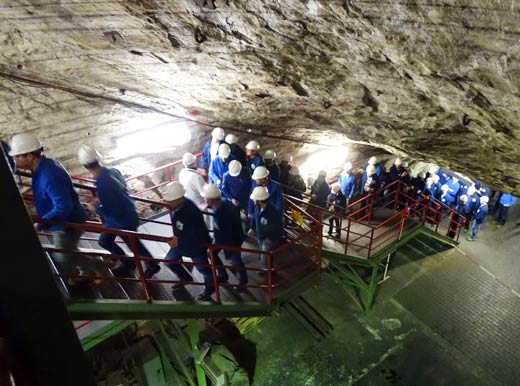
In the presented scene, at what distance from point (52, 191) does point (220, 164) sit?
3874 mm

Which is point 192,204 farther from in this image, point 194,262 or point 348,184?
point 348,184

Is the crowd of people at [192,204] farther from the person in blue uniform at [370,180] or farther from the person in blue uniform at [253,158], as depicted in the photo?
the person in blue uniform at [370,180]

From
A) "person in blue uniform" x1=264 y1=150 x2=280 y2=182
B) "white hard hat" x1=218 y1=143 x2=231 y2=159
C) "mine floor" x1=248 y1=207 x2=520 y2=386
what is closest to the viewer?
"white hard hat" x1=218 y1=143 x2=231 y2=159

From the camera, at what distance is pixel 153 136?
8.98m

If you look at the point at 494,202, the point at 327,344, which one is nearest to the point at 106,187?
the point at 327,344

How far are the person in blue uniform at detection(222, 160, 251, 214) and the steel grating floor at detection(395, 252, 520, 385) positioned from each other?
19.6 feet

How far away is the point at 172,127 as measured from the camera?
9109 mm

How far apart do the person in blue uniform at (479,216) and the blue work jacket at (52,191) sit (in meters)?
12.2

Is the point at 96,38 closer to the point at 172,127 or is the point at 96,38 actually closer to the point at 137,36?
the point at 137,36

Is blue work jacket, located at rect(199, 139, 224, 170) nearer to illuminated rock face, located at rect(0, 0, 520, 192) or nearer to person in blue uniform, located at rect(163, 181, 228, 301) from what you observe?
illuminated rock face, located at rect(0, 0, 520, 192)

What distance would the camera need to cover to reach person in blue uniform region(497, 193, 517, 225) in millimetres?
12867

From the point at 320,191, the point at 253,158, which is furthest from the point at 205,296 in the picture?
the point at 320,191

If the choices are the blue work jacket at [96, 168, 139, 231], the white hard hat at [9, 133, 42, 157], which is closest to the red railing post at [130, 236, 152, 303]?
the blue work jacket at [96, 168, 139, 231]

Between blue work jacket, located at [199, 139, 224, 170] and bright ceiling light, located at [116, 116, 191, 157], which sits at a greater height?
bright ceiling light, located at [116, 116, 191, 157]
